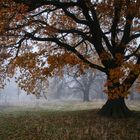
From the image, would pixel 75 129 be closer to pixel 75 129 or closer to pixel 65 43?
pixel 75 129

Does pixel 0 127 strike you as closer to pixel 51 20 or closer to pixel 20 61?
pixel 20 61

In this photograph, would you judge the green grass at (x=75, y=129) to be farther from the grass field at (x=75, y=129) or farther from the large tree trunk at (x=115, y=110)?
the large tree trunk at (x=115, y=110)

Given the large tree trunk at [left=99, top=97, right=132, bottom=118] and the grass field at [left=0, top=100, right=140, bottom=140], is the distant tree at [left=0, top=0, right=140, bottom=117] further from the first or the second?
the grass field at [left=0, top=100, right=140, bottom=140]

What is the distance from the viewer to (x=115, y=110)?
77.8ft

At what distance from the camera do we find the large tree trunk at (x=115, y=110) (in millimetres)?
23500

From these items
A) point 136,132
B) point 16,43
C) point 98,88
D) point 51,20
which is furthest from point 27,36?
point 98,88

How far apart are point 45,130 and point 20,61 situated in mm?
5476

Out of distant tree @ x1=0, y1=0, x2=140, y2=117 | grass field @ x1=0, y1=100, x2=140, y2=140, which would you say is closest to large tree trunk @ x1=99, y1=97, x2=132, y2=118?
distant tree @ x1=0, y1=0, x2=140, y2=117

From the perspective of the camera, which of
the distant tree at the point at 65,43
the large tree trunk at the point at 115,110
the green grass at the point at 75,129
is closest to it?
the green grass at the point at 75,129

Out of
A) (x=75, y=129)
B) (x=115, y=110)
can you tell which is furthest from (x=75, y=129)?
(x=115, y=110)

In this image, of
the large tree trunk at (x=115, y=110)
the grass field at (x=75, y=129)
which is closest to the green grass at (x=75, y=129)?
the grass field at (x=75, y=129)

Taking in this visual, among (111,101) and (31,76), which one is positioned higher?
(31,76)

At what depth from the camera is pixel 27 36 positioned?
2208 cm

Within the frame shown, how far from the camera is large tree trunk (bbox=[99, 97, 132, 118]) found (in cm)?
2350
